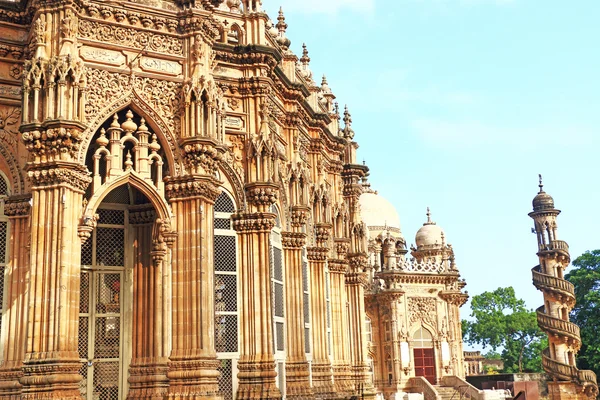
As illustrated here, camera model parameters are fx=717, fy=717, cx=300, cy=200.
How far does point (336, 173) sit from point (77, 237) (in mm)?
13917

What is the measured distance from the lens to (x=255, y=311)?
1543 cm

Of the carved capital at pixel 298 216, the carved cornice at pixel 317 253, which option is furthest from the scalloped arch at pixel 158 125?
the carved cornice at pixel 317 253

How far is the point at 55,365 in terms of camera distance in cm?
1107

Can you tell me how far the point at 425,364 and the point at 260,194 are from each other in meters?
25.8

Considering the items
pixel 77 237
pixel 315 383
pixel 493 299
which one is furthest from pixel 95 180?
pixel 493 299

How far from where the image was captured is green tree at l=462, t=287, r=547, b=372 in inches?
2835

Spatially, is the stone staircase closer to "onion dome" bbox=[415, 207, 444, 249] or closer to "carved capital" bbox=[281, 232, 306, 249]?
"onion dome" bbox=[415, 207, 444, 249]

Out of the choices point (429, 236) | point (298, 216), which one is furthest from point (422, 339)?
point (298, 216)

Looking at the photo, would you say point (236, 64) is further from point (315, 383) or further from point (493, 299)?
point (493, 299)

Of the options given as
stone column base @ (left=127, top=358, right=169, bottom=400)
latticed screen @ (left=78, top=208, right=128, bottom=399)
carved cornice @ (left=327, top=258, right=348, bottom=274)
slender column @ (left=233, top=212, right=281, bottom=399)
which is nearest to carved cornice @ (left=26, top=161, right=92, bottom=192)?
latticed screen @ (left=78, top=208, right=128, bottom=399)

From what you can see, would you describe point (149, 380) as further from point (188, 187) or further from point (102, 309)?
point (188, 187)

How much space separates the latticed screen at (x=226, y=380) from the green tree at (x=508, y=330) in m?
60.6

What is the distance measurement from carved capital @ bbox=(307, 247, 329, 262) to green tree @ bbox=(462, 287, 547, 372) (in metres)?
55.3

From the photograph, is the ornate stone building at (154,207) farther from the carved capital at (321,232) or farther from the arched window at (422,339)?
the arched window at (422,339)
